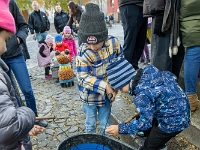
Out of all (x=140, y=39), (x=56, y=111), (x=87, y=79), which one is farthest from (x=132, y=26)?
(x=56, y=111)

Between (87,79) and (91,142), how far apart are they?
53 cm

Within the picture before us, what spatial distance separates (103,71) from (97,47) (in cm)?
23

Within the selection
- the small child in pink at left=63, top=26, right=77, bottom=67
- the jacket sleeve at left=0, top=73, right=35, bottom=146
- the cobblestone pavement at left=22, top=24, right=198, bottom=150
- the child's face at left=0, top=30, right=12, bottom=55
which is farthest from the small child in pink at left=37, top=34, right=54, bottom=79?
the jacket sleeve at left=0, top=73, right=35, bottom=146

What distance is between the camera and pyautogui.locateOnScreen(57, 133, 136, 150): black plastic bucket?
1.70 meters

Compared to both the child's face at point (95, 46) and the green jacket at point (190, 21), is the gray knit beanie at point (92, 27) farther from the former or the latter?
the green jacket at point (190, 21)

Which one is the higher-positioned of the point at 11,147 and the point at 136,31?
the point at 136,31

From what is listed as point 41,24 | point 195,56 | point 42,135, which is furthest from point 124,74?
point 41,24

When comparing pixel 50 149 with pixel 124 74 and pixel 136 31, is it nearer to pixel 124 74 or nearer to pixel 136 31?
pixel 124 74

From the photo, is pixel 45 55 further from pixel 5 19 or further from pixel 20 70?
pixel 5 19

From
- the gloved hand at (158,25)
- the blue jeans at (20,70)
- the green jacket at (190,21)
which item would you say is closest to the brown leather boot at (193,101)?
the green jacket at (190,21)

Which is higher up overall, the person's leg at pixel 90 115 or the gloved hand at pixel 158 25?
the gloved hand at pixel 158 25

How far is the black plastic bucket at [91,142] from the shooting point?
170 cm

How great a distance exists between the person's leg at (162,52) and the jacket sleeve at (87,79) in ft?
2.42

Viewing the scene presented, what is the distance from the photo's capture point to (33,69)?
5832 millimetres
